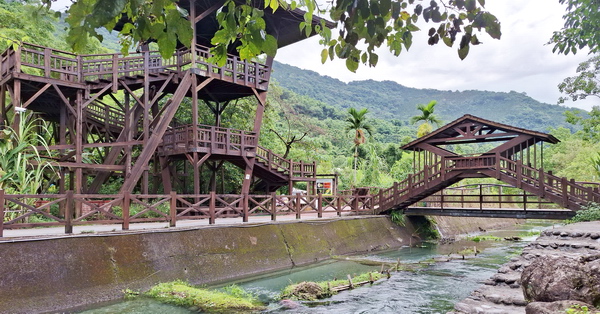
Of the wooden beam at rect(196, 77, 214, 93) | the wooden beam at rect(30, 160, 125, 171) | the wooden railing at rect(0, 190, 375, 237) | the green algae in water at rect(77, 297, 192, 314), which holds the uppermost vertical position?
the wooden beam at rect(196, 77, 214, 93)

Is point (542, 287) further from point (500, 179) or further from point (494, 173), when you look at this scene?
point (494, 173)

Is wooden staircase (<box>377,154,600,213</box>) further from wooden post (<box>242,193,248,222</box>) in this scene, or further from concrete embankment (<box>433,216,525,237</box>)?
wooden post (<box>242,193,248,222</box>)

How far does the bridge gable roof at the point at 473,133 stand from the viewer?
755 inches

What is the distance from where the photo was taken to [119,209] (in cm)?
1579

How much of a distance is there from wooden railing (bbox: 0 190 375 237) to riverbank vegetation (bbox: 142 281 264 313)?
2.16 m

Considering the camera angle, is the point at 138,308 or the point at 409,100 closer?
the point at 138,308

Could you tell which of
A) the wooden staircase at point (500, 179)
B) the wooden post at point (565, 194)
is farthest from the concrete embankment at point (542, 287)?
the wooden staircase at point (500, 179)

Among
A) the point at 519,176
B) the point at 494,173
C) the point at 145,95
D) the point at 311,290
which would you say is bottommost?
the point at 311,290

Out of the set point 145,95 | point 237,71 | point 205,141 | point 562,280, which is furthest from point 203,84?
point 562,280

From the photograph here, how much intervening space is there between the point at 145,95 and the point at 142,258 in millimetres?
8461

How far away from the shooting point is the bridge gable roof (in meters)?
19.2


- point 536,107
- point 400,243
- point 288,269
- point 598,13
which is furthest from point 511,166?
point 536,107

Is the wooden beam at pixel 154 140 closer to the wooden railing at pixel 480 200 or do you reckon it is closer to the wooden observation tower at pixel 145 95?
the wooden observation tower at pixel 145 95

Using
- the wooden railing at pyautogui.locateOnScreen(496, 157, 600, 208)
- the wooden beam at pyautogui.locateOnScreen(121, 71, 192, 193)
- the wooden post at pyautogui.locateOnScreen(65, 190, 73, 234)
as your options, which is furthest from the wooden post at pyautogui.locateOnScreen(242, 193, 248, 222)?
the wooden railing at pyautogui.locateOnScreen(496, 157, 600, 208)
